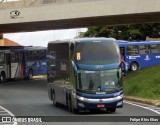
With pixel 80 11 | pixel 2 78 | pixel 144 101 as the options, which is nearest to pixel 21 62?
pixel 2 78

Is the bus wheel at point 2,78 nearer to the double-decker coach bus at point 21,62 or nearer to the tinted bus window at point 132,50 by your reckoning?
the double-decker coach bus at point 21,62

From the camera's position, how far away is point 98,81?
23.8 metres

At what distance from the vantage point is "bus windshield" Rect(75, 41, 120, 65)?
24141 mm

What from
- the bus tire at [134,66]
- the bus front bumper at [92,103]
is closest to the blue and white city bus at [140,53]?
the bus tire at [134,66]

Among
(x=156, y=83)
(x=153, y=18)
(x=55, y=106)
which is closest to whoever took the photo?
(x=55, y=106)

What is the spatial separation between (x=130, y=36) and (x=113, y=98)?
48.6 meters

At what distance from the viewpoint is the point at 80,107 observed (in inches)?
923

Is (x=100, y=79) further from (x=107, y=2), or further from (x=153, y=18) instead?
(x=153, y=18)

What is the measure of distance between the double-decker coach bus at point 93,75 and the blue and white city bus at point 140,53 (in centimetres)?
2648

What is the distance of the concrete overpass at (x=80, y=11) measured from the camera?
38812mm

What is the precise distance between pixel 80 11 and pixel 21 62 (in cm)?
1565

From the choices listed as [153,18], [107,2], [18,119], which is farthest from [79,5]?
[18,119]

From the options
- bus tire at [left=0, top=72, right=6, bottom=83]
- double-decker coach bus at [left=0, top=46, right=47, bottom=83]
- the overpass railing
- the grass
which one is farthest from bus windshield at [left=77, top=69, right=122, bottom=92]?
bus tire at [left=0, top=72, right=6, bottom=83]

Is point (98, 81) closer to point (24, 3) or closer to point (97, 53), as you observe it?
point (97, 53)
